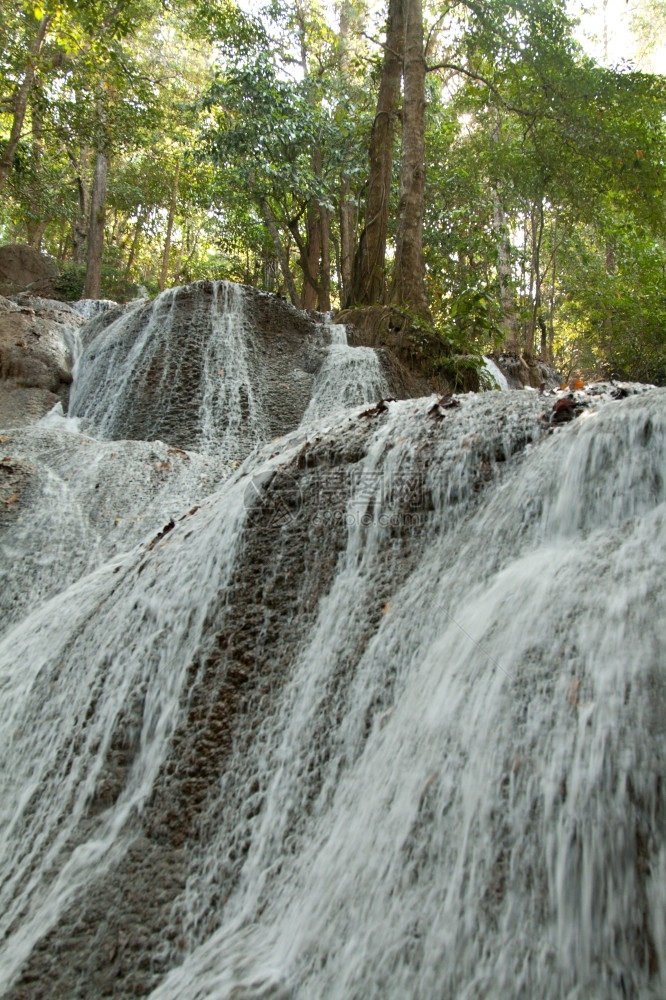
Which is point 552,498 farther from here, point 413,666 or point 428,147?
point 428,147

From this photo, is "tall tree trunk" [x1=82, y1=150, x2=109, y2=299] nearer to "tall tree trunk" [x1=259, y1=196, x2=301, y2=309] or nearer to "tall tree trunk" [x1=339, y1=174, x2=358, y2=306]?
"tall tree trunk" [x1=259, y1=196, x2=301, y2=309]

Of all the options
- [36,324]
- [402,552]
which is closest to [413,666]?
[402,552]

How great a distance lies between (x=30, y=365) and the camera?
8742 millimetres

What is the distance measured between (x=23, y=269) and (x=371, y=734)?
58.8ft

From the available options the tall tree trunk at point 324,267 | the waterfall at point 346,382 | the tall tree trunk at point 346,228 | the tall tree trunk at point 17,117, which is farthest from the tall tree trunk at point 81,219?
the waterfall at point 346,382

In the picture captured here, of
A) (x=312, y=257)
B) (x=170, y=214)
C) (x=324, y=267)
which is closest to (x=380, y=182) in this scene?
(x=324, y=267)

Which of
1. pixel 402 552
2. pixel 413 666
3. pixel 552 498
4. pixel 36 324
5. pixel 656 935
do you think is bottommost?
pixel 656 935

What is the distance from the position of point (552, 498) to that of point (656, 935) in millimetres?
1592

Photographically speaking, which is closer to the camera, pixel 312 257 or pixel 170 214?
pixel 312 257

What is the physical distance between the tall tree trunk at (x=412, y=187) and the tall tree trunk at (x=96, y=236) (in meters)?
7.84

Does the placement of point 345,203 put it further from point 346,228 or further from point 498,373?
point 498,373

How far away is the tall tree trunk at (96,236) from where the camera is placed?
15.3m

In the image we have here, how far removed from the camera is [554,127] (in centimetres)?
1127

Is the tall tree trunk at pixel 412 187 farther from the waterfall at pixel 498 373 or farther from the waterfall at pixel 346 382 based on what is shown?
the waterfall at pixel 498 373
